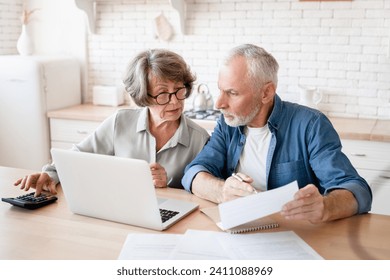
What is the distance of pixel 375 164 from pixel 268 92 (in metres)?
1.36

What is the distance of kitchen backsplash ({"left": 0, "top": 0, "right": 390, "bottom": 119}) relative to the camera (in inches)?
135

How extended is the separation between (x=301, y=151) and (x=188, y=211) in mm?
589

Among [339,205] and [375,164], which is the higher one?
[339,205]

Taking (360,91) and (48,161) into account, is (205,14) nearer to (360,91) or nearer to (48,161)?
(360,91)

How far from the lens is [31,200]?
1.82 m

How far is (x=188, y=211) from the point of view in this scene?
1728mm

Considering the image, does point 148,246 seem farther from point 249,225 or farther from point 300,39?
point 300,39

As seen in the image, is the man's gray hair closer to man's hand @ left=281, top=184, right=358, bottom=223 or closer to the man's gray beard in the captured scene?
the man's gray beard

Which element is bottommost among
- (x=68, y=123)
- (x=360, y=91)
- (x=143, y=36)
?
(x=68, y=123)

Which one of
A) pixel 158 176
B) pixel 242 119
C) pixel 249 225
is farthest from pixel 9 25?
pixel 249 225

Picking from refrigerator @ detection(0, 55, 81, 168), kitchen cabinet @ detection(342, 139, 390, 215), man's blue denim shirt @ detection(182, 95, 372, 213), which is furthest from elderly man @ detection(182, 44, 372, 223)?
refrigerator @ detection(0, 55, 81, 168)

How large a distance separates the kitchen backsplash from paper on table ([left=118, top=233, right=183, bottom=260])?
8.00 feet

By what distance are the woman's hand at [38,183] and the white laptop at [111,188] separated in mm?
292
